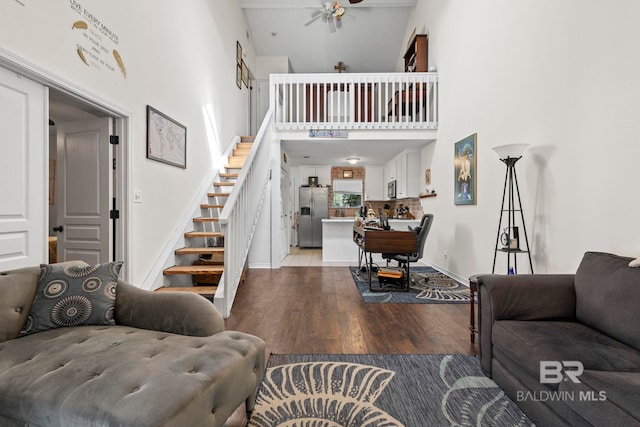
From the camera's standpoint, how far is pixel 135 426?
0.93 metres

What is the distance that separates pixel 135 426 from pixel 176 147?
355cm

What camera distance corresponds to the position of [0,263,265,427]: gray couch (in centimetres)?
101

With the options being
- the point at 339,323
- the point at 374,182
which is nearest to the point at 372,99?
the point at 374,182

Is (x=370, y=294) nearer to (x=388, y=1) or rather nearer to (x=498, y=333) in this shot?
(x=498, y=333)

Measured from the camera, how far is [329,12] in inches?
256

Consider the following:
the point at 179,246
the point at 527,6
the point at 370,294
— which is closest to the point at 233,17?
the point at 179,246

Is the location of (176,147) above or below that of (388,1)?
below

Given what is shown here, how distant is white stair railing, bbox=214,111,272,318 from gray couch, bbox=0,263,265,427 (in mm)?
1321

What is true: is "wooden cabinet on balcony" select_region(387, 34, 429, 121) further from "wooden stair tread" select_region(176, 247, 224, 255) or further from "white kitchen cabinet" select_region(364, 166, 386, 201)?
"wooden stair tread" select_region(176, 247, 224, 255)

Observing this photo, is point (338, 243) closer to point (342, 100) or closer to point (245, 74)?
point (342, 100)

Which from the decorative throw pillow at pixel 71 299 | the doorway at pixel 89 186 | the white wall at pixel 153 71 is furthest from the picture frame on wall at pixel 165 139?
the decorative throw pillow at pixel 71 299

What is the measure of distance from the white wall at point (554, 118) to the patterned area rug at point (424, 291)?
31 cm

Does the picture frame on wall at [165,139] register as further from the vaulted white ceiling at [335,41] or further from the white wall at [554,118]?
the white wall at [554,118]

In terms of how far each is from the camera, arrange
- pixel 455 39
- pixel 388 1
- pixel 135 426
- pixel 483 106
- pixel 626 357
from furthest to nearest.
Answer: pixel 388 1 → pixel 455 39 → pixel 483 106 → pixel 626 357 → pixel 135 426
